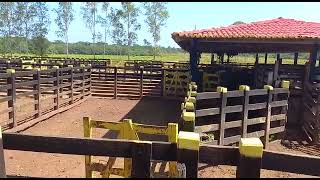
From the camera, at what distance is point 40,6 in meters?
53.0

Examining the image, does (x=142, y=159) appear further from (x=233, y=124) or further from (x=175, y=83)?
(x=175, y=83)

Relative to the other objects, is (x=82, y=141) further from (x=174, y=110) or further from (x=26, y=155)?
(x=174, y=110)

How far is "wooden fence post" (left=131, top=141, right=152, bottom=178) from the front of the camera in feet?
7.33

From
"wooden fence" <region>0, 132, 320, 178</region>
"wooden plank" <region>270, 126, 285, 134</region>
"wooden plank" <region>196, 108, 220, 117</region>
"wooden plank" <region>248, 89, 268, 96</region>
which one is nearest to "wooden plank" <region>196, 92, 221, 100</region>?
"wooden plank" <region>196, 108, 220, 117</region>

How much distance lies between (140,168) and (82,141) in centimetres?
43

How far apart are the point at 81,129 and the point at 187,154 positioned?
7912 millimetres

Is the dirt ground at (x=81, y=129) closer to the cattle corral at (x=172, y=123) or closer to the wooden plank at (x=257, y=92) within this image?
the cattle corral at (x=172, y=123)

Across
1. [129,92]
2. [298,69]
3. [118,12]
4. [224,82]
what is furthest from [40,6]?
[298,69]

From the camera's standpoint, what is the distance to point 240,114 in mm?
7867

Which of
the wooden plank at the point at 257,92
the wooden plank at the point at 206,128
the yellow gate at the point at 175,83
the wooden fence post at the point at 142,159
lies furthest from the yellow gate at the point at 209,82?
the wooden fence post at the point at 142,159

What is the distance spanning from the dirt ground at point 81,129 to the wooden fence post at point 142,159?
400 cm

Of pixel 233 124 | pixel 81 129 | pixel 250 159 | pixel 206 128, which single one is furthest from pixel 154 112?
pixel 250 159

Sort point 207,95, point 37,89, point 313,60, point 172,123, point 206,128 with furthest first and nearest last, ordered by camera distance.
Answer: point 313,60
point 37,89
point 207,95
point 206,128
point 172,123

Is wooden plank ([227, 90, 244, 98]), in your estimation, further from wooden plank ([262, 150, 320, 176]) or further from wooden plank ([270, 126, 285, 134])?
wooden plank ([262, 150, 320, 176])
